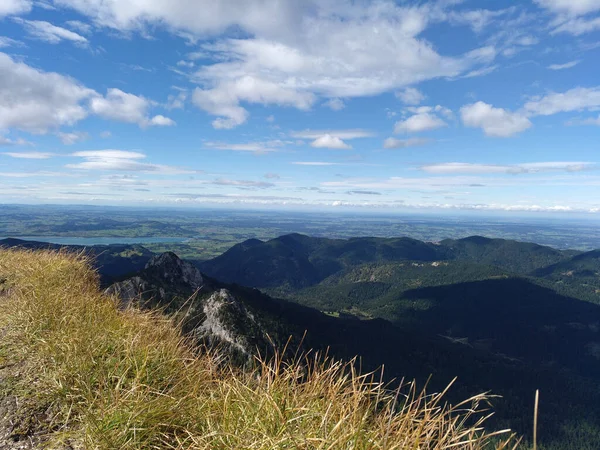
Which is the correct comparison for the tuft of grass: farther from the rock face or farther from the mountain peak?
the mountain peak

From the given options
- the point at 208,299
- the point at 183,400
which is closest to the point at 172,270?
the point at 208,299

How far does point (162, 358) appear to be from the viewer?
Result: 5.85 m

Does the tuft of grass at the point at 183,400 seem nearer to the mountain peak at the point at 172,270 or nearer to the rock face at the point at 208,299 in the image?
the rock face at the point at 208,299

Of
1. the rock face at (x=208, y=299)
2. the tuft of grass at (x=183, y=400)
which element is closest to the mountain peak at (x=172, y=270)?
the rock face at (x=208, y=299)

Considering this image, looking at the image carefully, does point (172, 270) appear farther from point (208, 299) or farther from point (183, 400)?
point (183, 400)

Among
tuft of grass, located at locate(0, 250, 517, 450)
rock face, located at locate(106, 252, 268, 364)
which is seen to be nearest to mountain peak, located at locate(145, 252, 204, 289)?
rock face, located at locate(106, 252, 268, 364)

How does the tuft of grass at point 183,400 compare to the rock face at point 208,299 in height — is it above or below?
above

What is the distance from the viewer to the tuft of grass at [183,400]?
3.82 metres

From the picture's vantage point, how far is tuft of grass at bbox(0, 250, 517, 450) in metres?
3.82

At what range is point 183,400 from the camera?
16.3 feet

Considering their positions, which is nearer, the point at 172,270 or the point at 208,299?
the point at 208,299

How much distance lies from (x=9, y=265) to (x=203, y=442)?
12.7 meters

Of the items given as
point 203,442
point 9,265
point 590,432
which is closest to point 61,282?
point 9,265

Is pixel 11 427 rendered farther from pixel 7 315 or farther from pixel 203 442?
pixel 7 315
